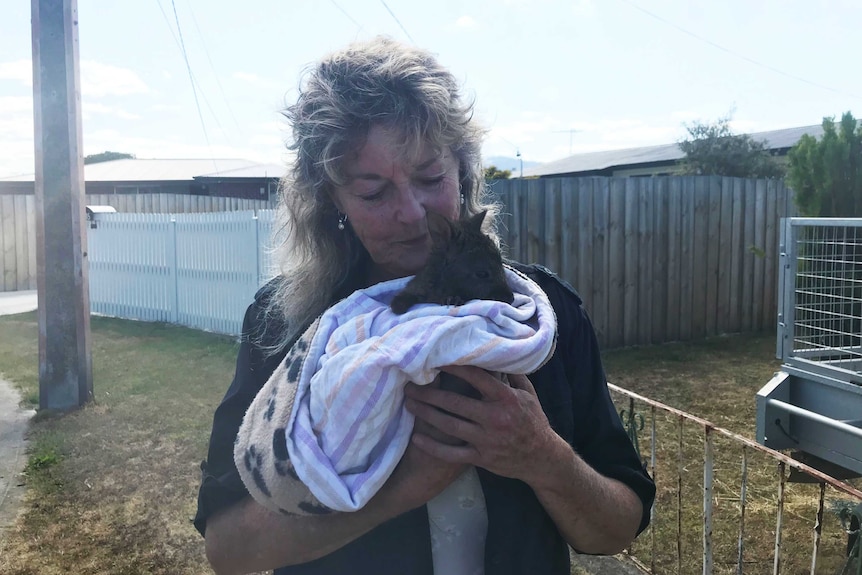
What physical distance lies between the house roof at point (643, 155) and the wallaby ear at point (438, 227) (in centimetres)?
1678

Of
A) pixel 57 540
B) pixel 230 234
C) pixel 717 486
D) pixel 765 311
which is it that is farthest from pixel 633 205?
pixel 57 540

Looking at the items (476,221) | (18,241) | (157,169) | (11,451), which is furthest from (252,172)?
(476,221)

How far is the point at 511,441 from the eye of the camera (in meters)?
1.45

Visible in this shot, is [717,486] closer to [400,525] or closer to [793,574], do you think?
[793,574]

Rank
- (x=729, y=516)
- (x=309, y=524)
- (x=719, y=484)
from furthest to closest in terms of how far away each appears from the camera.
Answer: (x=719, y=484) < (x=729, y=516) < (x=309, y=524)

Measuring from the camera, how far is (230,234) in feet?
34.3

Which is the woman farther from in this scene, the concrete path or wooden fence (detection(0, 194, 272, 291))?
wooden fence (detection(0, 194, 272, 291))

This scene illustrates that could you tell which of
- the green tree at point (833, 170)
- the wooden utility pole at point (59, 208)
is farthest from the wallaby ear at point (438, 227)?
the green tree at point (833, 170)

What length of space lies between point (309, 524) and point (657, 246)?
8788 millimetres

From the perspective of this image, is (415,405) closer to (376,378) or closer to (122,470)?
(376,378)

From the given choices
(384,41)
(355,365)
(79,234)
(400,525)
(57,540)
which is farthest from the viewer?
(79,234)

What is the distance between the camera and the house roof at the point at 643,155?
60.2 feet

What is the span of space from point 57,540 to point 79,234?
3157 mm

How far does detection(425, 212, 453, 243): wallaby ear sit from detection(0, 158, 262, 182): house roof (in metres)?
19.8
